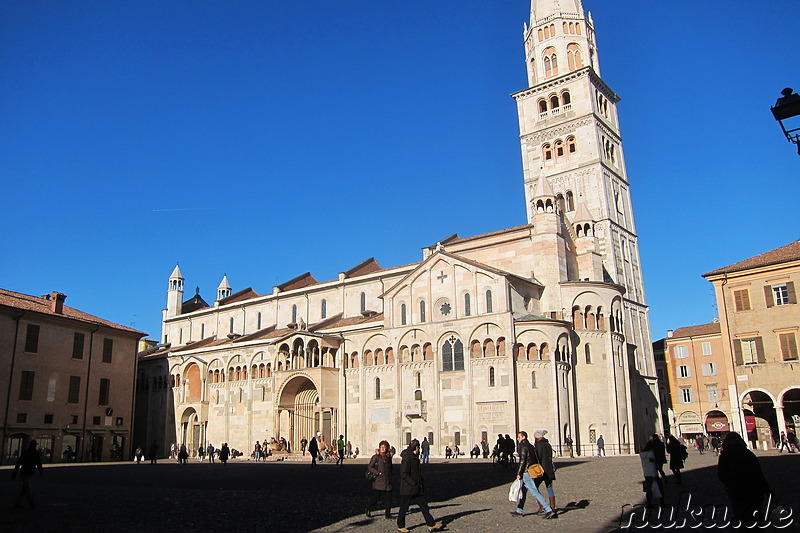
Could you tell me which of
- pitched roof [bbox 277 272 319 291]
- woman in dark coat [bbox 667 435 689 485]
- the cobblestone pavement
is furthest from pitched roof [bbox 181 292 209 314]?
woman in dark coat [bbox 667 435 689 485]

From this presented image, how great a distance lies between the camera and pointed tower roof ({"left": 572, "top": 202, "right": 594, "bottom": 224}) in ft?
159

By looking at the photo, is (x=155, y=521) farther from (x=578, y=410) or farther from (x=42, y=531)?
(x=578, y=410)

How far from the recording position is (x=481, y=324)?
4122cm

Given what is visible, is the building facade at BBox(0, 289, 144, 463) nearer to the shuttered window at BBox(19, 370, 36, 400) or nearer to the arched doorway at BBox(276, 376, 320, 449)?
the shuttered window at BBox(19, 370, 36, 400)

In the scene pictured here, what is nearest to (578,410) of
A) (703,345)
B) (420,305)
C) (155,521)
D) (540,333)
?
(540,333)

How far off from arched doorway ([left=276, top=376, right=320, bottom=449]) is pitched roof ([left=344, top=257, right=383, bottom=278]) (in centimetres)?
1163

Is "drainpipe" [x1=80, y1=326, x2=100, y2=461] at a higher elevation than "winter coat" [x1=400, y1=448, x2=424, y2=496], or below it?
higher

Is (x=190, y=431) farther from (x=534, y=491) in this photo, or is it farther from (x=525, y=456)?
(x=534, y=491)

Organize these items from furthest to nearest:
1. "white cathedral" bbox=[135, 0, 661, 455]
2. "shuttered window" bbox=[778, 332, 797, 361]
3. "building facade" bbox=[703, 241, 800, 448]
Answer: "white cathedral" bbox=[135, 0, 661, 455], "building facade" bbox=[703, 241, 800, 448], "shuttered window" bbox=[778, 332, 797, 361]

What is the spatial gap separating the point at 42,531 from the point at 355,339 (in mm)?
35391

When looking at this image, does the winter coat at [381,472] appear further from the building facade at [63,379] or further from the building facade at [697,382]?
the building facade at [697,382]

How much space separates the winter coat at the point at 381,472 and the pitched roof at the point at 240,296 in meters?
53.8

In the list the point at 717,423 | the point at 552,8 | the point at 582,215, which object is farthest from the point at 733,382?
the point at 552,8

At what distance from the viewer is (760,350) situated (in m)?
38.8
